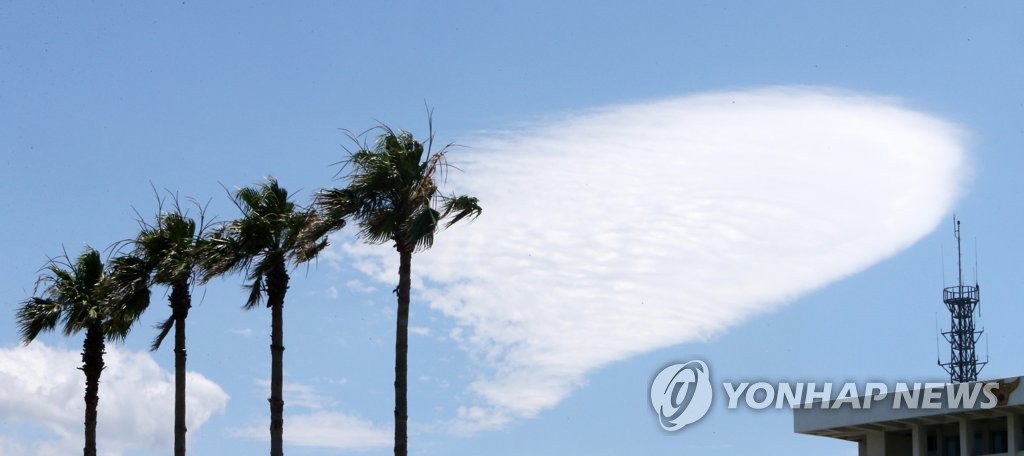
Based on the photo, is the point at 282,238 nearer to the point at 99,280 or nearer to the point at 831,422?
the point at 99,280

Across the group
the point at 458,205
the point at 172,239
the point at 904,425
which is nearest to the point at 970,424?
the point at 904,425

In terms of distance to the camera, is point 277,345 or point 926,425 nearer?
point 277,345

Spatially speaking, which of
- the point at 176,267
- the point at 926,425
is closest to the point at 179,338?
the point at 176,267

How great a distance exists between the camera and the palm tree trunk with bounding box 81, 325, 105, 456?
133ft

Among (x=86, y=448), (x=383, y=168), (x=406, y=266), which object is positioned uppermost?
(x=383, y=168)

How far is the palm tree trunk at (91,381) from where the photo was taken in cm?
4066

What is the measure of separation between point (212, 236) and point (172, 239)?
279 centimetres

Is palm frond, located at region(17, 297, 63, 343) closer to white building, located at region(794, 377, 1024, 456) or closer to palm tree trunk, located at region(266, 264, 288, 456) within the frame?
palm tree trunk, located at region(266, 264, 288, 456)

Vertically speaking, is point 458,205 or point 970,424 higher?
point 458,205

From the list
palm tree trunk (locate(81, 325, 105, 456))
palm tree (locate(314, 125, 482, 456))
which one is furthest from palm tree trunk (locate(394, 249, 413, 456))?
palm tree trunk (locate(81, 325, 105, 456))

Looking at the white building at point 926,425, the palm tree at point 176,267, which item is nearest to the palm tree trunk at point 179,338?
the palm tree at point 176,267

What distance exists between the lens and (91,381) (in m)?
40.7

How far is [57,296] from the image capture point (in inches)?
1636

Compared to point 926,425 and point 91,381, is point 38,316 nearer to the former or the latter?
point 91,381
